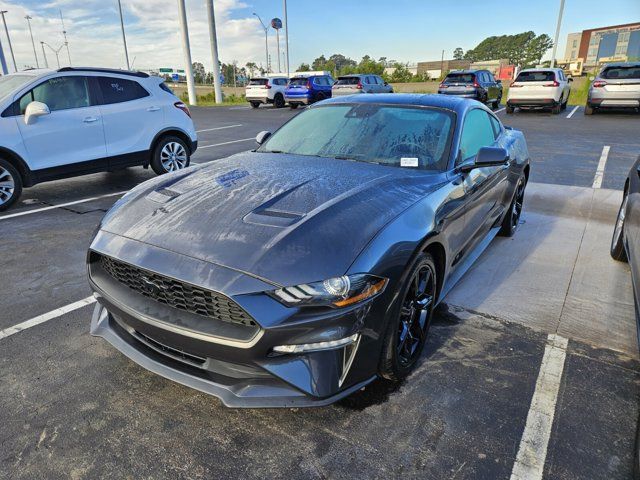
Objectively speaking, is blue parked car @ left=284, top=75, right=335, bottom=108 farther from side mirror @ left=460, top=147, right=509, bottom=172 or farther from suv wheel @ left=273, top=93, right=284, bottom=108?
side mirror @ left=460, top=147, right=509, bottom=172

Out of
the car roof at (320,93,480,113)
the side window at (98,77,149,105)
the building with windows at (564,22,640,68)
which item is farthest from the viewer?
the building with windows at (564,22,640,68)

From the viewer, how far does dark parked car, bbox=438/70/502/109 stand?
17.9m

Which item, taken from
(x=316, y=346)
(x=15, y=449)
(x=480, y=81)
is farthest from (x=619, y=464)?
(x=480, y=81)

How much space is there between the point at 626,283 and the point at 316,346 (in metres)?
3.32

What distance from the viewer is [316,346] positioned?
199 cm

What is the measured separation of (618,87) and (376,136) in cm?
1582

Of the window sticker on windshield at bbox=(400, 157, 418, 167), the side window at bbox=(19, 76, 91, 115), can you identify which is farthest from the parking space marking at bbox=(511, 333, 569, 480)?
the side window at bbox=(19, 76, 91, 115)

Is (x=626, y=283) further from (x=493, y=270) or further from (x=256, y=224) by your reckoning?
(x=256, y=224)

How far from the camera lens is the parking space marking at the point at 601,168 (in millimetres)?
7352

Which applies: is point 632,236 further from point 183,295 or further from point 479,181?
point 183,295

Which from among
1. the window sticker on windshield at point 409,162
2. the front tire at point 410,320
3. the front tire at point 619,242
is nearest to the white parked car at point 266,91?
the front tire at point 619,242

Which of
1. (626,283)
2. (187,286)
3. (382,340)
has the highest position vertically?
(187,286)

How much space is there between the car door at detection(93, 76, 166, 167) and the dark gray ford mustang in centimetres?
412

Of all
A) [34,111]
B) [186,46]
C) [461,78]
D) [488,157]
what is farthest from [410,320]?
[186,46]
